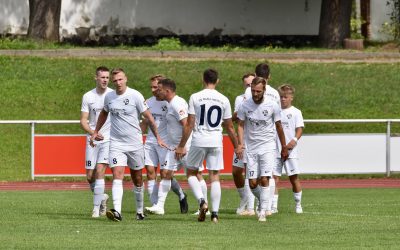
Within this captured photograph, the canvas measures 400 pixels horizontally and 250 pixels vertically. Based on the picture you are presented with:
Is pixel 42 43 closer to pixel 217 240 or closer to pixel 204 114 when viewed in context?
pixel 204 114

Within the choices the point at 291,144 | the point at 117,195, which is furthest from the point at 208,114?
the point at 291,144

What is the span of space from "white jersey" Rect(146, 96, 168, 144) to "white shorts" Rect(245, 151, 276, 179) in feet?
7.10

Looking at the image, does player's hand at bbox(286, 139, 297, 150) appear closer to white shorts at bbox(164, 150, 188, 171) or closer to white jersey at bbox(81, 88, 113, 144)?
white shorts at bbox(164, 150, 188, 171)

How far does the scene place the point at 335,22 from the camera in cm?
4369

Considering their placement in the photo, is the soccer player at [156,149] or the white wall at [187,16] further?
the white wall at [187,16]

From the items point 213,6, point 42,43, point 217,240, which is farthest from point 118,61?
point 217,240

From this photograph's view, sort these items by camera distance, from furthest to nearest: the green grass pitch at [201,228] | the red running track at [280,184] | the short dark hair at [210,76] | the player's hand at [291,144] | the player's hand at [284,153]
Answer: the red running track at [280,184] < the player's hand at [291,144] < the player's hand at [284,153] < the short dark hair at [210,76] < the green grass pitch at [201,228]

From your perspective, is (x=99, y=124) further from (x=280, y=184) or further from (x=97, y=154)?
(x=280, y=184)

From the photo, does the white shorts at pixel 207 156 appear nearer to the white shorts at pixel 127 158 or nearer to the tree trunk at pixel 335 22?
the white shorts at pixel 127 158

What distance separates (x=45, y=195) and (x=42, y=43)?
17.5 metres

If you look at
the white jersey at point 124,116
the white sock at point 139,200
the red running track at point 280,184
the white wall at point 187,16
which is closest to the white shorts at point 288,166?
the white sock at point 139,200

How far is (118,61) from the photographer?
132 ft

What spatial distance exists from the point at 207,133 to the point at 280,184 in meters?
11.6

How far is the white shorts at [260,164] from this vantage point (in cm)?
1870
